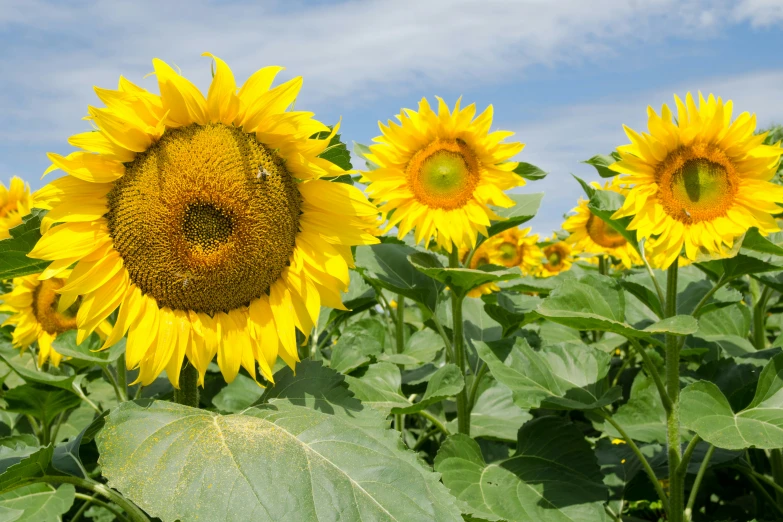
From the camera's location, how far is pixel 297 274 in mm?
2133

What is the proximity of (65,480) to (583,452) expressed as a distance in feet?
5.82

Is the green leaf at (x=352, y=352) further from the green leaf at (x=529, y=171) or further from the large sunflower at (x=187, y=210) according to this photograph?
the green leaf at (x=529, y=171)

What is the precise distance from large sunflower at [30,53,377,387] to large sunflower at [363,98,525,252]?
133 cm

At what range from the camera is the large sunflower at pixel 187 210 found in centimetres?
193

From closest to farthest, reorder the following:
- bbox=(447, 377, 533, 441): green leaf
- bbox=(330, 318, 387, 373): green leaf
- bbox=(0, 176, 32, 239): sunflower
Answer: bbox=(330, 318, 387, 373): green leaf → bbox=(447, 377, 533, 441): green leaf → bbox=(0, 176, 32, 239): sunflower

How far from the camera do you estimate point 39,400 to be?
10.1ft

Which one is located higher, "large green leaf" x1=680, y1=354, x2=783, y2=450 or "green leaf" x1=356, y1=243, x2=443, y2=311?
"green leaf" x1=356, y1=243, x2=443, y2=311

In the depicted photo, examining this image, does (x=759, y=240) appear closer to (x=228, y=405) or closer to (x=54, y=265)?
(x=228, y=405)

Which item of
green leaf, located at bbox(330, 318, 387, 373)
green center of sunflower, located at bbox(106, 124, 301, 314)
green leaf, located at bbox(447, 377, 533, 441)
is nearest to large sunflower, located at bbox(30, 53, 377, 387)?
green center of sunflower, located at bbox(106, 124, 301, 314)

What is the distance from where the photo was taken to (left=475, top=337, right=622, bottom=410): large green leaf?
2.55m

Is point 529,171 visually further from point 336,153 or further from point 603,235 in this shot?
point 603,235

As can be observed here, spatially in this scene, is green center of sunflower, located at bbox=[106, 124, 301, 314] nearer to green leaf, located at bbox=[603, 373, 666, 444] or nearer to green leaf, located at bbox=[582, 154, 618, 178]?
green leaf, located at bbox=[582, 154, 618, 178]

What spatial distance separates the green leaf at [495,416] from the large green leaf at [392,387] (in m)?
0.51

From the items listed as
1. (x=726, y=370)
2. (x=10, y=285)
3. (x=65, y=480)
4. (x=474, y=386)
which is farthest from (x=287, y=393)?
(x=10, y=285)
